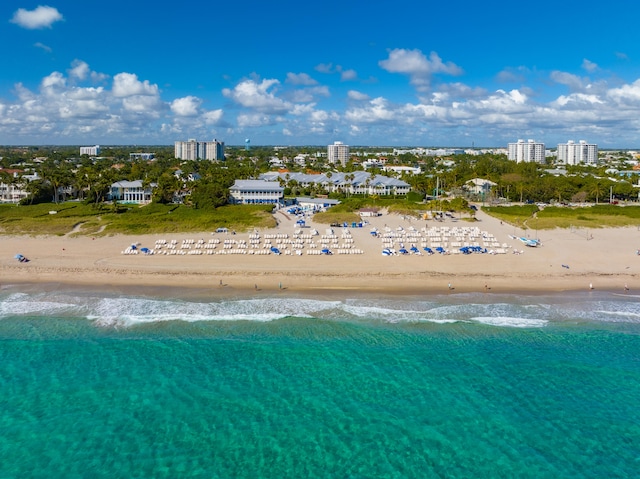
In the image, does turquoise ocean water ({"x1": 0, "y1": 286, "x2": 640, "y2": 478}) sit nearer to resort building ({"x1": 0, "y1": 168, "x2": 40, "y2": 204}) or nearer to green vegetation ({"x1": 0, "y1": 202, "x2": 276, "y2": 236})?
green vegetation ({"x1": 0, "y1": 202, "x2": 276, "y2": 236})

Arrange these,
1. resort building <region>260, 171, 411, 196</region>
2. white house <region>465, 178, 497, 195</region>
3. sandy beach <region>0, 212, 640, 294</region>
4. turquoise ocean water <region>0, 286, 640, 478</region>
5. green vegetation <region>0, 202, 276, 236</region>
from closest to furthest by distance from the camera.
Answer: turquoise ocean water <region>0, 286, 640, 478</region> → sandy beach <region>0, 212, 640, 294</region> → green vegetation <region>0, 202, 276, 236</region> → white house <region>465, 178, 497, 195</region> → resort building <region>260, 171, 411, 196</region>

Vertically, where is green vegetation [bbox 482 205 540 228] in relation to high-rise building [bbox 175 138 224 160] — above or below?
below

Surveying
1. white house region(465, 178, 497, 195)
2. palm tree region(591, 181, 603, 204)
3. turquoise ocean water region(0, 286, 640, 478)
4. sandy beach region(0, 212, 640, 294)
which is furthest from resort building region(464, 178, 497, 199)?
turquoise ocean water region(0, 286, 640, 478)

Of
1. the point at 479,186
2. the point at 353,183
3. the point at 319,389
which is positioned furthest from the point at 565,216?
the point at 319,389

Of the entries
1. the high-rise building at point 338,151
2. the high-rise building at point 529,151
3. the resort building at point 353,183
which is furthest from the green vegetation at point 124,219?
the high-rise building at point 529,151

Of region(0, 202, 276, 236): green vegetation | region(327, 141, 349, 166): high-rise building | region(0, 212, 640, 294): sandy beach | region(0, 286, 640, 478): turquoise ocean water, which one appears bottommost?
region(0, 286, 640, 478): turquoise ocean water

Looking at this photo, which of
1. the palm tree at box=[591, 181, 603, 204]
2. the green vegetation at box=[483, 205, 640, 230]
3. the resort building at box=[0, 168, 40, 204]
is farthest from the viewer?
the palm tree at box=[591, 181, 603, 204]

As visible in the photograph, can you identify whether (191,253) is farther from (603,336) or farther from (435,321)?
(603,336)
